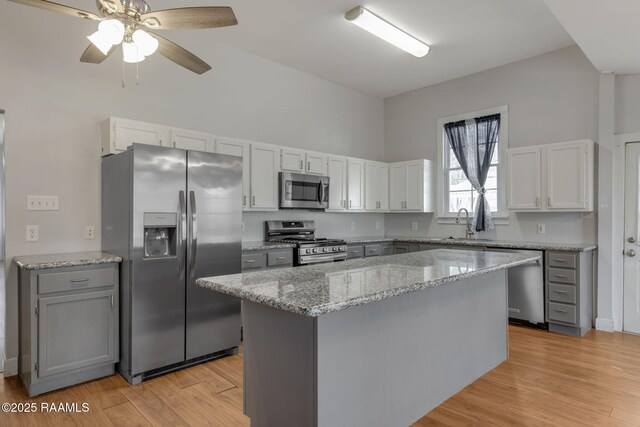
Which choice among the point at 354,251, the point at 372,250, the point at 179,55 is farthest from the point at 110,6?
the point at 372,250

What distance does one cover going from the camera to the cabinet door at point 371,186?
5582 mm

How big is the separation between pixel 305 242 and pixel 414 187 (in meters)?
2.14

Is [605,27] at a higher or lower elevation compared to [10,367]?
higher

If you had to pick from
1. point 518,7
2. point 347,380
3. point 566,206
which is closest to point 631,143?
point 566,206

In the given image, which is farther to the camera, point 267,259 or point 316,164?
point 316,164

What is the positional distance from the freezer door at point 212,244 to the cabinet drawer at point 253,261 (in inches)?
10.9

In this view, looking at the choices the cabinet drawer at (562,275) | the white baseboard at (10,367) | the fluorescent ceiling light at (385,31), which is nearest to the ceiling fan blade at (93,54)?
the fluorescent ceiling light at (385,31)

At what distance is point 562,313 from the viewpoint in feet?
13.3

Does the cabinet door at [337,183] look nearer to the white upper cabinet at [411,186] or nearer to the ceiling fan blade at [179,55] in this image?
the white upper cabinet at [411,186]

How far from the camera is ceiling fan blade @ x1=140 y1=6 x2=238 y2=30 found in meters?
2.10

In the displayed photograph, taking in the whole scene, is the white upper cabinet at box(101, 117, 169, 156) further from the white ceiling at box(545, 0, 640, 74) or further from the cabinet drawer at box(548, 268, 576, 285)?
the cabinet drawer at box(548, 268, 576, 285)

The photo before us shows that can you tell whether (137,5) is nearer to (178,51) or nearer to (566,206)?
(178,51)

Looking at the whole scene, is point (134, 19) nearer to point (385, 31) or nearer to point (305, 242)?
point (385, 31)

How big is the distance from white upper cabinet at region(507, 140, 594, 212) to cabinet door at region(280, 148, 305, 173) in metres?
2.47
